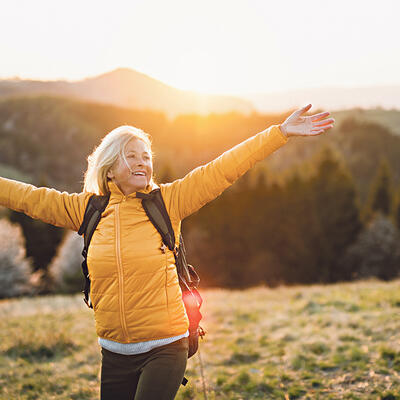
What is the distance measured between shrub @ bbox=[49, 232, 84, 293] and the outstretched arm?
1325 inches

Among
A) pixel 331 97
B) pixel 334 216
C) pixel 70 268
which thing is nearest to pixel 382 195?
pixel 334 216

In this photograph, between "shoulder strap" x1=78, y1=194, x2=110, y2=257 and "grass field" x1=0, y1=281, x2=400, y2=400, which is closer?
"shoulder strap" x1=78, y1=194, x2=110, y2=257

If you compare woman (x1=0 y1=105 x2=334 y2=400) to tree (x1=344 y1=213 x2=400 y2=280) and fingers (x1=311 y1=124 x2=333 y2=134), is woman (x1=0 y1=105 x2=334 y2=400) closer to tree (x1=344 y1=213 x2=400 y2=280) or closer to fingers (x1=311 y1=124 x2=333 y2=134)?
fingers (x1=311 y1=124 x2=333 y2=134)

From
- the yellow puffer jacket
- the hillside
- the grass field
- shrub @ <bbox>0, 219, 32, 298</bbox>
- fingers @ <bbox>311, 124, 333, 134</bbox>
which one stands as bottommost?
shrub @ <bbox>0, 219, 32, 298</bbox>

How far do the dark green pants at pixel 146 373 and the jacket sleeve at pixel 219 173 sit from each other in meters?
0.90

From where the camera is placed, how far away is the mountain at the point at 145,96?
125 metres

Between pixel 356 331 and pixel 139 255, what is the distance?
542cm

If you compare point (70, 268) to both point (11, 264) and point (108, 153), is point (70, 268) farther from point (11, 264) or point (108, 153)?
point (108, 153)

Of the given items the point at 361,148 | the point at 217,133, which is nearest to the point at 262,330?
the point at 361,148

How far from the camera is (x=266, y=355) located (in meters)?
6.57

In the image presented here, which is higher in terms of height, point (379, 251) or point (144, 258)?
point (144, 258)

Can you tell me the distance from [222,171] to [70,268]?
3633 centimetres

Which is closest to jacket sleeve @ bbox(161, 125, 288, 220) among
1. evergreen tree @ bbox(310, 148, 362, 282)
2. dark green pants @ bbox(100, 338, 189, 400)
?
dark green pants @ bbox(100, 338, 189, 400)

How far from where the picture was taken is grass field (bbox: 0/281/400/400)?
16.9 feet
